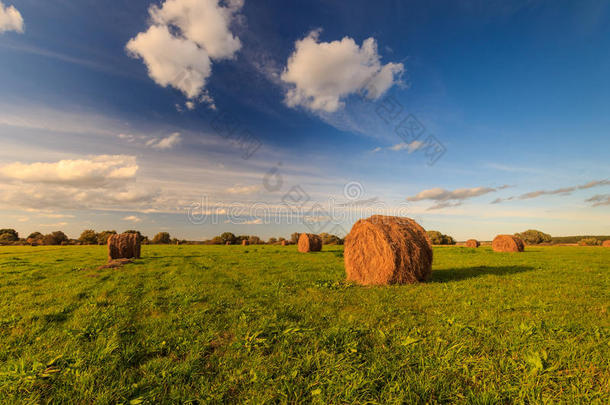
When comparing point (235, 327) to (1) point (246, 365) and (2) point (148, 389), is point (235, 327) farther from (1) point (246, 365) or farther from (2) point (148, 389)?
(2) point (148, 389)

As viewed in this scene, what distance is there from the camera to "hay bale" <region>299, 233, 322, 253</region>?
31844mm

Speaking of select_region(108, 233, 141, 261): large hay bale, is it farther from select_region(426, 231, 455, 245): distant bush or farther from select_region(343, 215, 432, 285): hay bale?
select_region(426, 231, 455, 245): distant bush

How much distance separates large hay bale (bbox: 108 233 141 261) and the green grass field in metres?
15.3

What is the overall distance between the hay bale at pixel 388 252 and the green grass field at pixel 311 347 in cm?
186

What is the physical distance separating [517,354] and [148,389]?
243 inches

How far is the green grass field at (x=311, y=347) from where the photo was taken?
3607 millimetres

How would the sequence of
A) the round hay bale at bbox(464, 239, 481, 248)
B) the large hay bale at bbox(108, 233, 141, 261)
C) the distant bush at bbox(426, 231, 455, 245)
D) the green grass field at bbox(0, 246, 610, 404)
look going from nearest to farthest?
1. the green grass field at bbox(0, 246, 610, 404)
2. the large hay bale at bbox(108, 233, 141, 261)
3. the round hay bale at bbox(464, 239, 481, 248)
4. the distant bush at bbox(426, 231, 455, 245)

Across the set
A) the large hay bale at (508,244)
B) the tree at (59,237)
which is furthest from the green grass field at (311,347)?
the tree at (59,237)

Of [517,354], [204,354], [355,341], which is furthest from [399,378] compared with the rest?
[204,354]

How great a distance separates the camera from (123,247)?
75.5ft

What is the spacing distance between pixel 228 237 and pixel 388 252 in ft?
183

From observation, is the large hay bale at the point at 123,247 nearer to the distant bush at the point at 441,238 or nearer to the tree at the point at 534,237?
the distant bush at the point at 441,238

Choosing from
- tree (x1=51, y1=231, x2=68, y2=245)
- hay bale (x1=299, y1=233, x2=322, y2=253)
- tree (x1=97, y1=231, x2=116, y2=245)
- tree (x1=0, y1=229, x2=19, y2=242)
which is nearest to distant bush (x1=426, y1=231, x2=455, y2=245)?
hay bale (x1=299, y1=233, x2=322, y2=253)

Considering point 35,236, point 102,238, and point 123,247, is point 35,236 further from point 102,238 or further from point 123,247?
point 123,247
